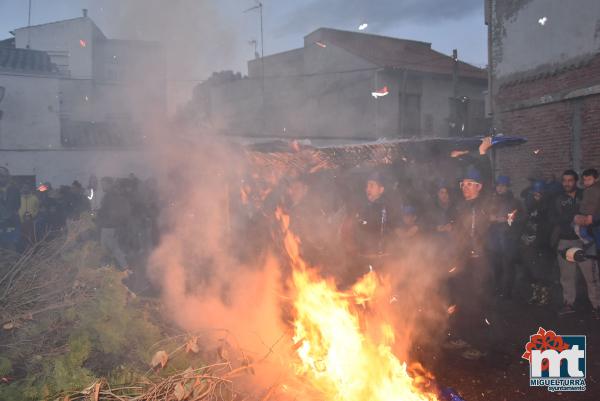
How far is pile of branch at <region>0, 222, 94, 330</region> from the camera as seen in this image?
379cm

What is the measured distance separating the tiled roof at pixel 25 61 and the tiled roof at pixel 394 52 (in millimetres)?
11952

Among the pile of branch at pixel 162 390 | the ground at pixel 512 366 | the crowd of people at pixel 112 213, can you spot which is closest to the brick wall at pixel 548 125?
the ground at pixel 512 366

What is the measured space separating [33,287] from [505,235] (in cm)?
601

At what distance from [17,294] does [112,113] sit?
525 inches

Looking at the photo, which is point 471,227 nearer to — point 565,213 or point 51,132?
point 565,213

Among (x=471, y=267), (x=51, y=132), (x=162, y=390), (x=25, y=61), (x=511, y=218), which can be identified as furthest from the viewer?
(x=25, y=61)

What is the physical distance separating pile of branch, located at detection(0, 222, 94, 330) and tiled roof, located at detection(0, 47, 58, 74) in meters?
13.4

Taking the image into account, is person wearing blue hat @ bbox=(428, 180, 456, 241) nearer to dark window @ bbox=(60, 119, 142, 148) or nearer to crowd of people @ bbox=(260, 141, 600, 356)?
crowd of people @ bbox=(260, 141, 600, 356)

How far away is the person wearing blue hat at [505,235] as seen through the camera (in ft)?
21.5

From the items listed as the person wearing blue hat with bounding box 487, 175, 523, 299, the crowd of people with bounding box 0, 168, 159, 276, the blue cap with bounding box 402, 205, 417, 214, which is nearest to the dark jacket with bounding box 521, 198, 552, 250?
the person wearing blue hat with bounding box 487, 175, 523, 299

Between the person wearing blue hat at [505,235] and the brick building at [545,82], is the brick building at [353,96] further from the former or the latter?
the person wearing blue hat at [505,235]

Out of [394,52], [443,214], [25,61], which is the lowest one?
[443,214]

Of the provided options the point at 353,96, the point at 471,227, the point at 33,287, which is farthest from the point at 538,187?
the point at 353,96

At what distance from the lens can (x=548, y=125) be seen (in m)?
9.22
